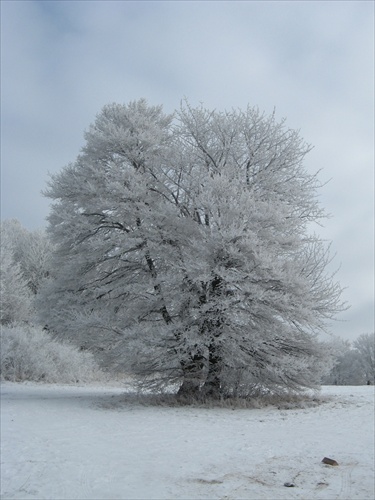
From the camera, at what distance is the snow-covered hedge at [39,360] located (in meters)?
22.6

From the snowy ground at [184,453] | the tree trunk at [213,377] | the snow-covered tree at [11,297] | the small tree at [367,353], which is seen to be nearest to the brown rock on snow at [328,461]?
the snowy ground at [184,453]

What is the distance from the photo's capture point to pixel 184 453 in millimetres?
7336

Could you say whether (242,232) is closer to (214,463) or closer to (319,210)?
(319,210)

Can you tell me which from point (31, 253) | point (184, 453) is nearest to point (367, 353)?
point (31, 253)

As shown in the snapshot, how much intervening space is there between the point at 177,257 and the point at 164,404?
4052 millimetres

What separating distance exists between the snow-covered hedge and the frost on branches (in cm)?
739

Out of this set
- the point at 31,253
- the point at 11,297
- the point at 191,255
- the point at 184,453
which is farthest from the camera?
the point at 31,253

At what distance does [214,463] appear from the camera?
6656 millimetres

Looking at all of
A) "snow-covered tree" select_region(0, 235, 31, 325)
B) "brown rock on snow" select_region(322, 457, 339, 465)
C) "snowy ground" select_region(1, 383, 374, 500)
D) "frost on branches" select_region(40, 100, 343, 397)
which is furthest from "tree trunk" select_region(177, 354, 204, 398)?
"snow-covered tree" select_region(0, 235, 31, 325)

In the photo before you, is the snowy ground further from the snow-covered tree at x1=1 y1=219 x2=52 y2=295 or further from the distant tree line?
the distant tree line

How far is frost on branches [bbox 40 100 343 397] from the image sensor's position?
1316 centimetres

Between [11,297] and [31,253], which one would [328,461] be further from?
[31,253]

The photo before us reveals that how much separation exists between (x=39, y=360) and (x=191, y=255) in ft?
41.5

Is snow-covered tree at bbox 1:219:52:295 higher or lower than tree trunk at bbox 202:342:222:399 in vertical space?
higher
